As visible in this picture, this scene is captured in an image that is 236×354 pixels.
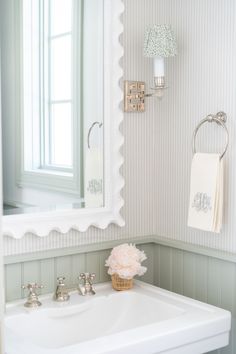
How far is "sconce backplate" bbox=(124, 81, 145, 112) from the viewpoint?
7.14 ft

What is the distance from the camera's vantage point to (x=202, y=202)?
1.99 metres

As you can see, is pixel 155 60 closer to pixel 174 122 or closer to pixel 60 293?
pixel 174 122

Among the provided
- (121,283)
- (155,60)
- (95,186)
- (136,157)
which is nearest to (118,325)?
(121,283)

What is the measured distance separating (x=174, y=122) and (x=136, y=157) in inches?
8.3

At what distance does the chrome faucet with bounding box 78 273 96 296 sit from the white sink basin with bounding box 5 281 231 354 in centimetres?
3

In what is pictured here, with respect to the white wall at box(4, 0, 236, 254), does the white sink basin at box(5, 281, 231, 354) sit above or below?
below

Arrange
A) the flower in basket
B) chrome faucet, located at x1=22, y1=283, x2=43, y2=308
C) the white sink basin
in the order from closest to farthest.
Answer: the white sink basin, chrome faucet, located at x1=22, y1=283, x2=43, y2=308, the flower in basket

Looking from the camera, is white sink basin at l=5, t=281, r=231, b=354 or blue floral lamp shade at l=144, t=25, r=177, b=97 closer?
white sink basin at l=5, t=281, r=231, b=354

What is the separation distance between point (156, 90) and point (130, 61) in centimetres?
16

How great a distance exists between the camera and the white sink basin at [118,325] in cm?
157

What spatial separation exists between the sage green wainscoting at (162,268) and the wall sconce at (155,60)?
0.57 m

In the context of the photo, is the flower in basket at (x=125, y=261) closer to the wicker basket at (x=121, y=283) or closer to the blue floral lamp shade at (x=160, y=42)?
the wicker basket at (x=121, y=283)

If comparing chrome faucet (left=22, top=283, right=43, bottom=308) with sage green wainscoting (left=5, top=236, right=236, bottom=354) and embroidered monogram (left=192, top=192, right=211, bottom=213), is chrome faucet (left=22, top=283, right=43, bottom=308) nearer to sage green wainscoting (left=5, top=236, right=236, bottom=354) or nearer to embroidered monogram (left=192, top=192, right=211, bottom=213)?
sage green wainscoting (left=5, top=236, right=236, bottom=354)

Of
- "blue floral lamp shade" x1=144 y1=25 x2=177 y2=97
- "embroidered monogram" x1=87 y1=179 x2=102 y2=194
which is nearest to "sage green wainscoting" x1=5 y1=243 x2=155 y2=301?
"embroidered monogram" x1=87 y1=179 x2=102 y2=194
